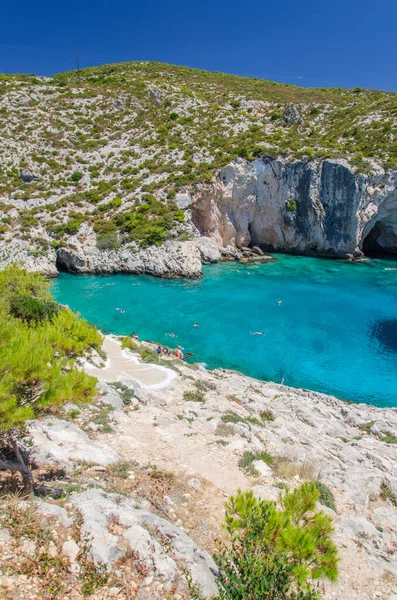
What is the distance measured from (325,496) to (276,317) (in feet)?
62.2

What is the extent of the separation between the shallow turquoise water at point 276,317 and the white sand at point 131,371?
19.2ft

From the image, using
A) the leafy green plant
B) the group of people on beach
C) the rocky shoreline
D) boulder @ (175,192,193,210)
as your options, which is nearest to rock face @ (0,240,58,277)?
the rocky shoreline

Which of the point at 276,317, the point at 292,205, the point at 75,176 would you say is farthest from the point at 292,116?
the point at 276,317

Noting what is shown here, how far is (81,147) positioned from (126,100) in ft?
41.7

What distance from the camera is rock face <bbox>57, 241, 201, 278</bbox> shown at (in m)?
33.9

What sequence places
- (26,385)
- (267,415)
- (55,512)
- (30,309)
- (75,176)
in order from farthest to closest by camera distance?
(75,176)
(30,309)
(267,415)
(26,385)
(55,512)

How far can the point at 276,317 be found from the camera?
2617cm

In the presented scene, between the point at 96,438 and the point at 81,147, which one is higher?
the point at 81,147

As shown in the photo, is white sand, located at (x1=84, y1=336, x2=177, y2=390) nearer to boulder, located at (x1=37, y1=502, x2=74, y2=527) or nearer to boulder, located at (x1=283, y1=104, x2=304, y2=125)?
boulder, located at (x1=37, y1=502, x2=74, y2=527)

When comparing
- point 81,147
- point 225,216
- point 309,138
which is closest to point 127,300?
point 225,216

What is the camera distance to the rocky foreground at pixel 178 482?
403cm

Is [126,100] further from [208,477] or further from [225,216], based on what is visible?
[208,477]

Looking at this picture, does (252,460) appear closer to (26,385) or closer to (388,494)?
(388,494)

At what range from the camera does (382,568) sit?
19.0 feet
